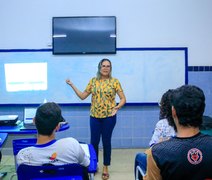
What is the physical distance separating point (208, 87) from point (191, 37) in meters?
0.84

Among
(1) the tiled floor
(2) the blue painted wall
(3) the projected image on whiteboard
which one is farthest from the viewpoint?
(2) the blue painted wall

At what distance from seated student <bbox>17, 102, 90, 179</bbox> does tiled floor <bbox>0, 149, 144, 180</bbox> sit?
6.18ft

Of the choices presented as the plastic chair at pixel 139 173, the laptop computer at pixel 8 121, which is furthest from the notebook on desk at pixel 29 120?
the plastic chair at pixel 139 173

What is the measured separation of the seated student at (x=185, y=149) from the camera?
4.56 feet

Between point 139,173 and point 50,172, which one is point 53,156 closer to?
point 50,172

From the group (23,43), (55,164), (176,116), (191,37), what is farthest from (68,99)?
(176,116)

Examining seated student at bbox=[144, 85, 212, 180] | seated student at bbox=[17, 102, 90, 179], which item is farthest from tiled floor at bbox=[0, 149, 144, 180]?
seated student at bbox=[144, 85, 212, 180]

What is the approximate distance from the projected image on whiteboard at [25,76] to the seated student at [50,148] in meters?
2.96

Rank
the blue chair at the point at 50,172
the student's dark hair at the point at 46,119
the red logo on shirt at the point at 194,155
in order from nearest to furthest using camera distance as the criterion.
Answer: the red logo on shirt at the point at 194,155 → the blue chair at the point at 50,172 → the student's dark hair at the point at 46,119

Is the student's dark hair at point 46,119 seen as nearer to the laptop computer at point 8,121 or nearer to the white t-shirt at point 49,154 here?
the white t-shirt at point 49,154

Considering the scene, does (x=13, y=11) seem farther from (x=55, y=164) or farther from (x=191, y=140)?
(x=191, y=140)

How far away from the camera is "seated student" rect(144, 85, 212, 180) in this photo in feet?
4.56

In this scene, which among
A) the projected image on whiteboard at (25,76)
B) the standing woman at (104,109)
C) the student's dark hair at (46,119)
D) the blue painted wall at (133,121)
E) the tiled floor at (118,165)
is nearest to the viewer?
the student's dark hair at (46,119)

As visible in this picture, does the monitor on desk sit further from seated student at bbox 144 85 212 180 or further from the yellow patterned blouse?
seated student at bbox 144 85 212 180
